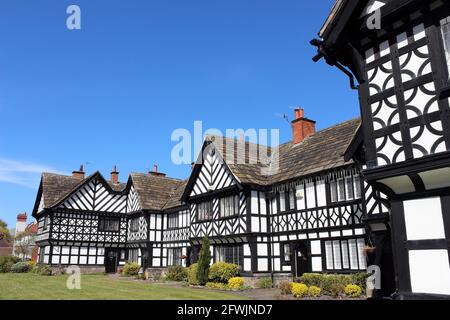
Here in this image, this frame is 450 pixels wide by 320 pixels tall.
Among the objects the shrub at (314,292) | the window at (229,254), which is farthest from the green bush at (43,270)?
the shrub at (314,292)

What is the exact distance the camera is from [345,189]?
19.0 meters

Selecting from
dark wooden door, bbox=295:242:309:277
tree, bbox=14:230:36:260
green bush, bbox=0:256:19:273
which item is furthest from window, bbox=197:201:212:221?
tree, bbox=14:230:36:260

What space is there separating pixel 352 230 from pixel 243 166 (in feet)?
28.5

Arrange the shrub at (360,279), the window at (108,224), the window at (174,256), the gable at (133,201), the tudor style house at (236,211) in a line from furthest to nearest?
the window at (108,224)
the gable at (133,201)
the window at (174,256)
the tudor style house at (236,211)
the shrub at (360,279)

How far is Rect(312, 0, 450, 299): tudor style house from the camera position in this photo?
315 inches

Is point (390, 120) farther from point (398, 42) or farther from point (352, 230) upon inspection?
point (352, 230)

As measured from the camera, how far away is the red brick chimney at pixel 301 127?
26.4 meters

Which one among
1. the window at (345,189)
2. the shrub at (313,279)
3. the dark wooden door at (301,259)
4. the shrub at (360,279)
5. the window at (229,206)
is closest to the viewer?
the shrub at (360,279)

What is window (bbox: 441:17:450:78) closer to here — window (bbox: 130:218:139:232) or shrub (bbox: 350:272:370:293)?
shrub (bbox: 350:272:370:293)

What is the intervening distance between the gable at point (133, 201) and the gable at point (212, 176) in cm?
→ 1005

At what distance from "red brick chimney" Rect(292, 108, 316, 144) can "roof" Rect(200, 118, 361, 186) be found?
61 centimetres

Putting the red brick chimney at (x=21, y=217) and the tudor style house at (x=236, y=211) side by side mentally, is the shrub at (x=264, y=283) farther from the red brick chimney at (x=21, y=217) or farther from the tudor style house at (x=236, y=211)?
the red brick chimney at (x=21, y=217)
